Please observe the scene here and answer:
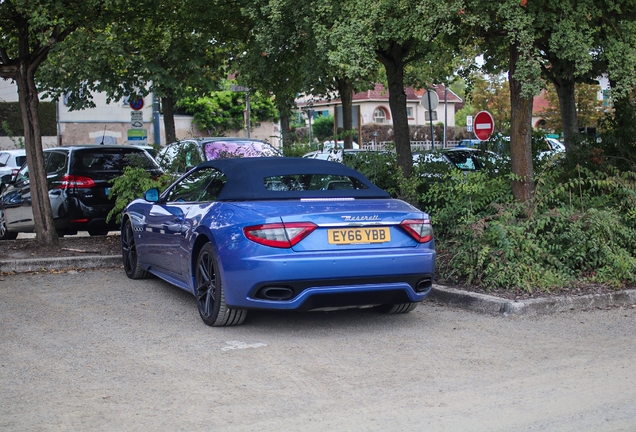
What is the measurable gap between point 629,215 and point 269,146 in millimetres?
6945

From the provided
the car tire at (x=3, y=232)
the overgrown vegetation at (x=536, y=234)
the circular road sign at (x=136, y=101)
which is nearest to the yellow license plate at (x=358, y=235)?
the overgrown vegetation at (x=536, y=234)

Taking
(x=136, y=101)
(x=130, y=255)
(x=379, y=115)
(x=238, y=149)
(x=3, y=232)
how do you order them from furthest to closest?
(x=379, y=115) < (x=136, y=101) < (x=3, y=232) < (x=238, y=149) < (x=130, y=255)

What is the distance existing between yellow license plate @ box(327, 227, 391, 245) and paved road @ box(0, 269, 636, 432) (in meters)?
0.81

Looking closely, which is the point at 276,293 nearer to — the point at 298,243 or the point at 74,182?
the point at 298,243

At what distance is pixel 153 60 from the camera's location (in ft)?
58.9

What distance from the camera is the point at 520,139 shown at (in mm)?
10008

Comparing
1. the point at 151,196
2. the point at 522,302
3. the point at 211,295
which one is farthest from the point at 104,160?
the point at 522,302

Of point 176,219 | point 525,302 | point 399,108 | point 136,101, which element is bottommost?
point 525,302

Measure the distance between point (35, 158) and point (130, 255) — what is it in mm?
3089

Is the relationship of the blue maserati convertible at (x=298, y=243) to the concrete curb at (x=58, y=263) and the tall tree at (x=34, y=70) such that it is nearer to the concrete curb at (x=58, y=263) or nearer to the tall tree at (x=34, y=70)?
the concrete curb at (x=58, y=263)

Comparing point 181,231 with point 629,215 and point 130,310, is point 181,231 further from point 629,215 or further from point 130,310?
point 629,215

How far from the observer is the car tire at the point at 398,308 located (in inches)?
304

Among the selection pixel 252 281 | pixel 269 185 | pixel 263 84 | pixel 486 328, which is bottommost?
pixel 486 328

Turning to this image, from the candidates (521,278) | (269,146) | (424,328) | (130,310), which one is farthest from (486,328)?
(269,146)
